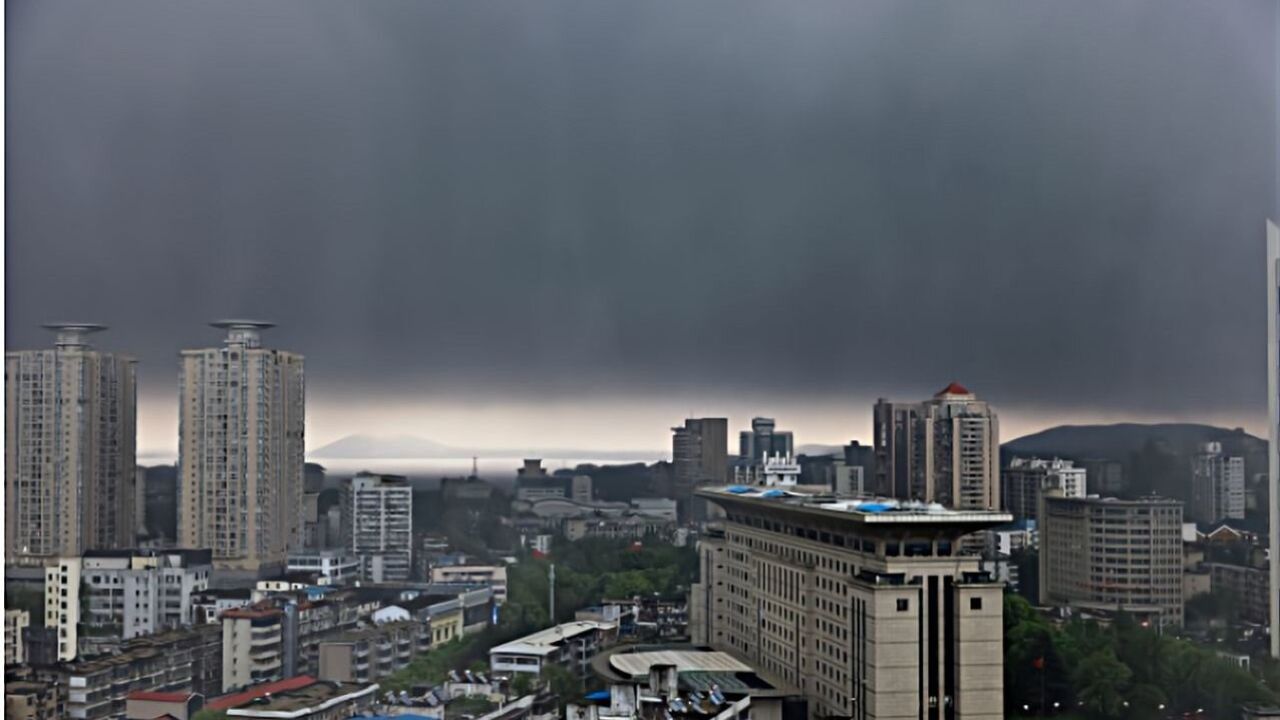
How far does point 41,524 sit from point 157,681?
1.24 metres

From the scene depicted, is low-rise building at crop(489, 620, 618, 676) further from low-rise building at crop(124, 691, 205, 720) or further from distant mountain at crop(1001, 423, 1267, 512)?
distant mountain at crop(1001, 423, 1267, 512)

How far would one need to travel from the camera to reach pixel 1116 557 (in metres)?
5.91

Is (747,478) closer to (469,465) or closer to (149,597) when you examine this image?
(469,465)

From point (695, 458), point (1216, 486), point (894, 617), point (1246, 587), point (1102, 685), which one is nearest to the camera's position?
point (894, 617)

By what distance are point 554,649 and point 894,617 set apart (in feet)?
5.83

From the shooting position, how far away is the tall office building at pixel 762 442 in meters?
6.41

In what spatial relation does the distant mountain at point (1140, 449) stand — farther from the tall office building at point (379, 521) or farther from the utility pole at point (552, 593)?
the tall office building at point (379, 521)

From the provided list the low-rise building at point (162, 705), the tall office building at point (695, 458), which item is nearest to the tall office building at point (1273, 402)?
the tall office building at point (695, 458)

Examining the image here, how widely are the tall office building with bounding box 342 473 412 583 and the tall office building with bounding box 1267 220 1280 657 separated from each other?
13.3 feet

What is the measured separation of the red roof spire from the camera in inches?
247

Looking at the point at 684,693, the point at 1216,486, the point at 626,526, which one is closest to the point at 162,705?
the point at 684,693

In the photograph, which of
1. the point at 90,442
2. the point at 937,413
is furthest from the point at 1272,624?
the point at 90,442

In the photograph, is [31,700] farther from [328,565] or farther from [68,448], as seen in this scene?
[328,565]

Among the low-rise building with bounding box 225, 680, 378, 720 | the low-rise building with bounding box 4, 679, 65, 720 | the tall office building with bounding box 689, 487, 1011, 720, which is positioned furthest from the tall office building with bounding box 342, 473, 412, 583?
the tall office building with bounding box 689, 487, 1011, 720
